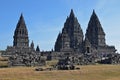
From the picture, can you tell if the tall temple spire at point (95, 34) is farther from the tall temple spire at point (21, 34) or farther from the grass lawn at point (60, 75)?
the grass lawn at point (60, 75)

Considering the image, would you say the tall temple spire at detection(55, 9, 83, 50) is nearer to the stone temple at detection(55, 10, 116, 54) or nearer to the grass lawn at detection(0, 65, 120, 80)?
the stone temple at detection(55, 10, 116, 54)

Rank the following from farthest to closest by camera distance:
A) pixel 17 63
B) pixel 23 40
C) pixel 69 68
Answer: pixel 23 40
pixel 17 63
pixel 69 68

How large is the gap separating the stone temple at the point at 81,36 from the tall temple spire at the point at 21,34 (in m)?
15.4

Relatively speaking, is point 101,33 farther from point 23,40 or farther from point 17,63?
point 17,63

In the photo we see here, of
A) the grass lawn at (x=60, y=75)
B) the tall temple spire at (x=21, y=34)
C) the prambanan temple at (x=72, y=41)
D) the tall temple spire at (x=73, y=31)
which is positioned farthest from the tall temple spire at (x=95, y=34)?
the grass lawn at (x=60, y=75)

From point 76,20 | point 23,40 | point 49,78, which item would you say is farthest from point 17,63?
point 76,20

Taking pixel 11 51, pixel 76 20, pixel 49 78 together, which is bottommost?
pixel 49 78

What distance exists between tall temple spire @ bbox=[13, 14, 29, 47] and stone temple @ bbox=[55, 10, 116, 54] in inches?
605

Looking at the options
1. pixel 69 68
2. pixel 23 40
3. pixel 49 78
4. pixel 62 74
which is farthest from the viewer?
pixel 23 40

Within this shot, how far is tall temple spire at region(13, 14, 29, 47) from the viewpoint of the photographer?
166750mm

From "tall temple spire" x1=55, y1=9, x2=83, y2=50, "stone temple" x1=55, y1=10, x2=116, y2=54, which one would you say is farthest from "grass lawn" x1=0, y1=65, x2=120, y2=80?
"tall temple spire" x1=55, y1=9, x2=83, y2=50

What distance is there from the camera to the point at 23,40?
550 feet

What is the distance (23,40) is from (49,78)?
104 metres

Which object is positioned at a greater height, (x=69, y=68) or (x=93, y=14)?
(x=93, y=14)
